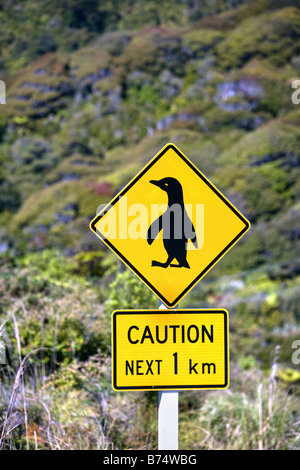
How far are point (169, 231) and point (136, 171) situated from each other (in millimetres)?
20021

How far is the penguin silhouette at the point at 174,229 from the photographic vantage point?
9.71 ft

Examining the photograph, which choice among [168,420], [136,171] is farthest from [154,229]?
[136,171]

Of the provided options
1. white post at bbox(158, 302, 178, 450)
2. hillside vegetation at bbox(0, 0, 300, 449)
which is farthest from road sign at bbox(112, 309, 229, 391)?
hillside vegetation at bbox(0, 0, 300, 449)

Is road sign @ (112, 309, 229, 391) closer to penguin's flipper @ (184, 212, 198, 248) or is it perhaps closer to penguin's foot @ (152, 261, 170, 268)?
penguin's foot @ (152, 261, 170, 268)

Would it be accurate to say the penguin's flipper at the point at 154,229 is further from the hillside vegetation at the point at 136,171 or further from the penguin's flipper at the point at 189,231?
the hillside vegetation at the point at 136,171

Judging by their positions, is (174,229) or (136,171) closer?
(174,229)

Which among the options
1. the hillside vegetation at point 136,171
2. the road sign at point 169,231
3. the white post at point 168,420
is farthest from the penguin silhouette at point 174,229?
→ the hillside vegetation at point 136,171

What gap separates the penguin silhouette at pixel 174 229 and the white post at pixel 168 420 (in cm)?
68

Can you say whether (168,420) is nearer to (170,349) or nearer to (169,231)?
(170,349)

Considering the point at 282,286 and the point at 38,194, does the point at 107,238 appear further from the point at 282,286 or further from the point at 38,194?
the point at 38,194

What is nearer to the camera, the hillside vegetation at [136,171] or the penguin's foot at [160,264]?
the penguin's foot at [160,264]

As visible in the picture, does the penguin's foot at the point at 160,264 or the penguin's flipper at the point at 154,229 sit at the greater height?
the penguin's flipper at the point at 154,229

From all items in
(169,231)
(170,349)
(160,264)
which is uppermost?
(169,231)

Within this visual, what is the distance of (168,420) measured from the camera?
295 cm
